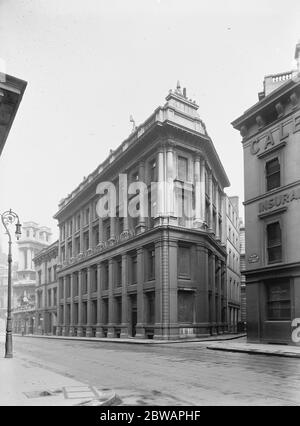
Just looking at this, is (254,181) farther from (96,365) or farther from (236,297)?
(236,297)

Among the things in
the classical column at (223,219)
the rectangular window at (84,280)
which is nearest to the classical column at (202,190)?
the classical column at (223,219)

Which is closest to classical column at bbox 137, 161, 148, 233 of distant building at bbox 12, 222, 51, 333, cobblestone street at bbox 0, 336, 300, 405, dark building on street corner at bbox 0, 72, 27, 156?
cobblestone street at bbox 0, 336, 300, 405

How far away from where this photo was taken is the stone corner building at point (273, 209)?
24469mm

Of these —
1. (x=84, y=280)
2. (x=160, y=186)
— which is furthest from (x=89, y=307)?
(x=160, y=186)

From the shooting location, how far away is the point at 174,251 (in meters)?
35.6

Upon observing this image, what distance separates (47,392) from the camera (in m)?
9.23

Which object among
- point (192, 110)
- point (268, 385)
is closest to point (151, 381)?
point (268, 385)

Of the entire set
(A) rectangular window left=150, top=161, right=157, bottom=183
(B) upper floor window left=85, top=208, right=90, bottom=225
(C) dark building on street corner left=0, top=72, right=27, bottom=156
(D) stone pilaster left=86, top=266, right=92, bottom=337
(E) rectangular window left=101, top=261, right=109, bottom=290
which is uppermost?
(A) rectangular window left=150, top=161, right=157, bottom=183

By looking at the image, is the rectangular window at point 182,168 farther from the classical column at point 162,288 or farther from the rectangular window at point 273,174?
the rectangular window at point 273,174

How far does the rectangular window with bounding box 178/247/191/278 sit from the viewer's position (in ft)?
120

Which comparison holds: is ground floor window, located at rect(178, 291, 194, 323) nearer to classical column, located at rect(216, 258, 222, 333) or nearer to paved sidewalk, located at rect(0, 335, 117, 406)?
classical column, located at rect(216, 258, 222, 333)

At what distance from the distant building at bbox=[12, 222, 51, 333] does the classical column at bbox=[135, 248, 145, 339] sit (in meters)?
36.8

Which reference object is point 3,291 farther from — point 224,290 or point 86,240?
point 224,290
